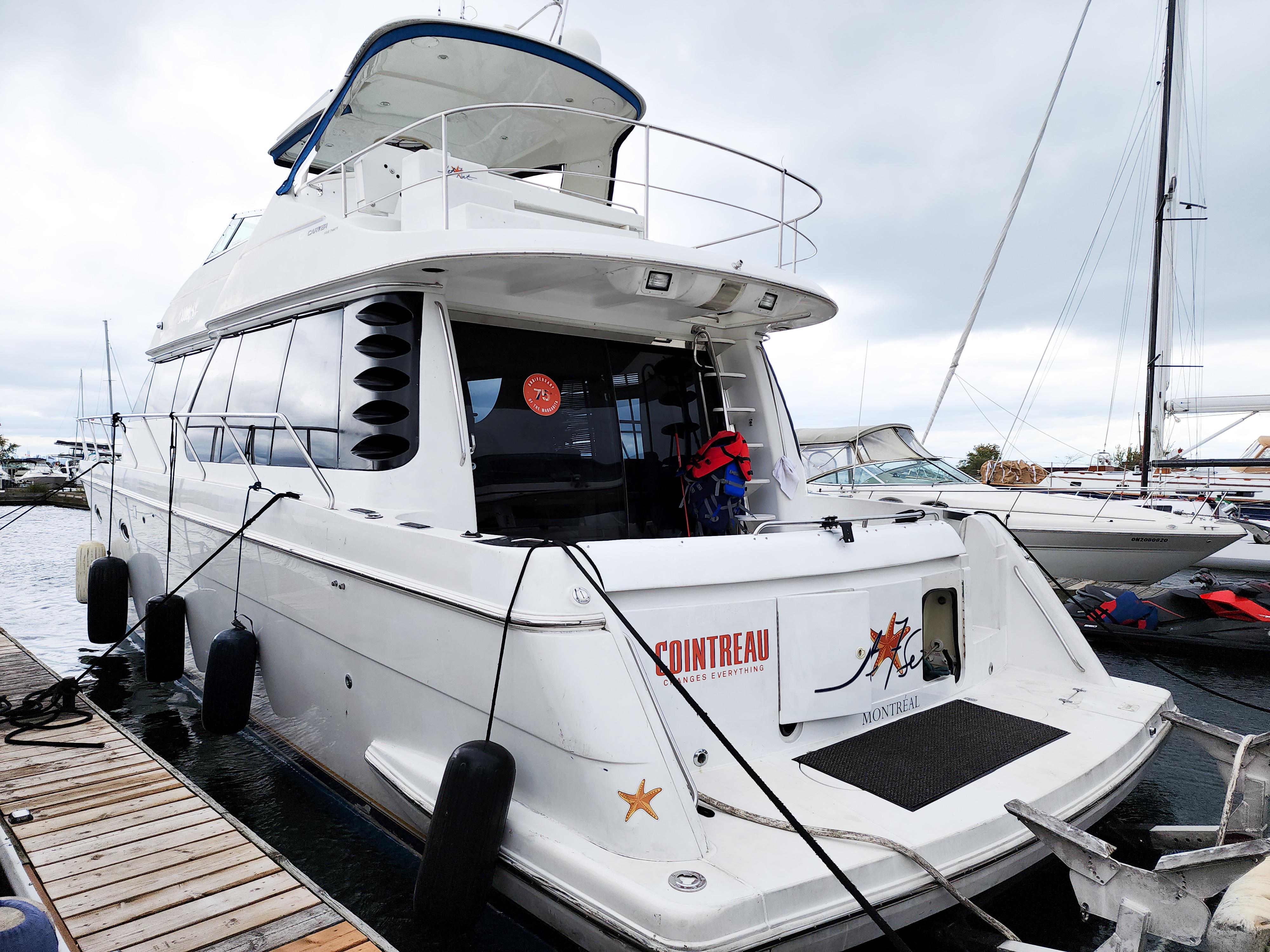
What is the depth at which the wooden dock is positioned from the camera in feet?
8.13

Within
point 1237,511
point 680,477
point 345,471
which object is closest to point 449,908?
point 345,471

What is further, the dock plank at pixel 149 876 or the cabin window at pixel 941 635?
the cabin window at pixel 941 635

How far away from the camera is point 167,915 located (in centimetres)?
261

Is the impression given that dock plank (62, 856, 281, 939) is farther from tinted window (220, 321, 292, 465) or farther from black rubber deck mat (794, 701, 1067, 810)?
Answer: tinted window (220, 321, 292, 465)

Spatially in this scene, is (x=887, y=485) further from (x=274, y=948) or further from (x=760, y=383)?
(x=274, y=948)

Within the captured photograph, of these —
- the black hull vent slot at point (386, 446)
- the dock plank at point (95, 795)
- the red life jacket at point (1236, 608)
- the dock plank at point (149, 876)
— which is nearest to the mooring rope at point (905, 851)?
the dock plank at point (149, 876)

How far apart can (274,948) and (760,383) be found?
391 centimetres

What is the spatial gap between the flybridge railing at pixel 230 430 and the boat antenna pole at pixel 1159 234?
49.2ft

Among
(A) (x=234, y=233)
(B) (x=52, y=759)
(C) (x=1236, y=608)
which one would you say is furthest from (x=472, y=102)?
(C) (x=1236, y=608)

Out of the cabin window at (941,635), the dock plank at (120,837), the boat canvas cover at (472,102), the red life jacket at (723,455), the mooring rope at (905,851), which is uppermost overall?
the boat canvas cover at (472,102)

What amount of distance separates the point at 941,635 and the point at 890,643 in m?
0.53

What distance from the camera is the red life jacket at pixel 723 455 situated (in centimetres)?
473

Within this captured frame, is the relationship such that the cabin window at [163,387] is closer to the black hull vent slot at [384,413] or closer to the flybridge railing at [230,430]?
the flybridge railing at [230,430]

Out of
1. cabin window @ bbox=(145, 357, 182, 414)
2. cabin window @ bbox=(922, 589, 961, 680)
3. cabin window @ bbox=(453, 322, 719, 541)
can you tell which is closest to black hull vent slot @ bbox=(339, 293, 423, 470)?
cabin window @ bbox=(453, 322, 719, 541)
